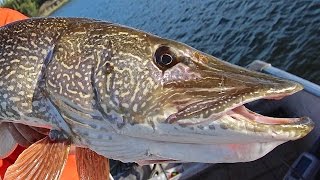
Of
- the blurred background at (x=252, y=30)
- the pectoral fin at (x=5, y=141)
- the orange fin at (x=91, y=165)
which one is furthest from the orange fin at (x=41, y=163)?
the blurred background at (x=252, y=30)

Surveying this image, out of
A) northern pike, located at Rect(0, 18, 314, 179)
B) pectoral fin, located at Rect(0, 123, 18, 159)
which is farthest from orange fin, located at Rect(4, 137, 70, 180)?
pectoral fin, located at Rect(0, 123, 18, 159)

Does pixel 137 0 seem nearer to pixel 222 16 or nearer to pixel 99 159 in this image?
pixel 222 16

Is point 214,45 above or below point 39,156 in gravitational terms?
above

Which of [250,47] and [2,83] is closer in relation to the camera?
[2,83]

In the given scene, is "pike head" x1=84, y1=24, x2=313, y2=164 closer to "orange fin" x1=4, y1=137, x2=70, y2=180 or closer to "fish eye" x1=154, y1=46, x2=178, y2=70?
"fish eye" x1=154, y1=46, x2=178, y2=70

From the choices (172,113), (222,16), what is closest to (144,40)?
(172,113)

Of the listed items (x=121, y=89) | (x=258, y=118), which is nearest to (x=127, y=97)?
(x=121, y=89)

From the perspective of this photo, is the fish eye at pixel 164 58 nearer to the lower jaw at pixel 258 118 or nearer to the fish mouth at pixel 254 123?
the fish mouth at pixel 254 123
